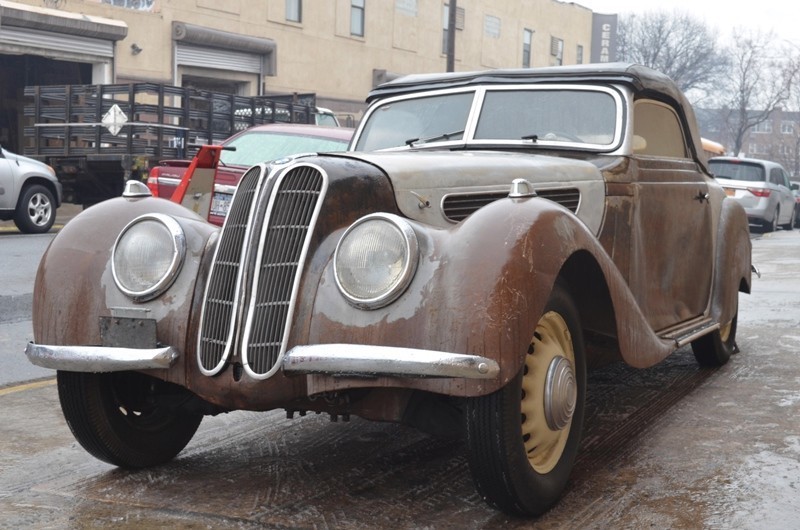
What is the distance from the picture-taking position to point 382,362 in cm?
331

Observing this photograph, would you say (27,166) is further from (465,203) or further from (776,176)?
(776,176)

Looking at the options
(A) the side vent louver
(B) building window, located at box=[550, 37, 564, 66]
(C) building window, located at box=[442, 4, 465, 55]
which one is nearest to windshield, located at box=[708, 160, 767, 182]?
(C) building window, located at box=[442, 4, 465, 55]

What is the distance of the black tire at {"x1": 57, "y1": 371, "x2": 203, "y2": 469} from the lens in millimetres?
3988

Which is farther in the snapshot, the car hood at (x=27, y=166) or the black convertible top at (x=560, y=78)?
the car hood at (x=27, y=166)

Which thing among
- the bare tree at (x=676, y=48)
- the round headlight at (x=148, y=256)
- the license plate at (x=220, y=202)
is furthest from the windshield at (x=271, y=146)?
the bare tree at (x=676, y=48)

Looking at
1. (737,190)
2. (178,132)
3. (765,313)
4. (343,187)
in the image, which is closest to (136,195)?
(343,187)

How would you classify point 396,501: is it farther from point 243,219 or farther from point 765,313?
point 765,313

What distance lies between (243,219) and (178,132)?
1508 centimetres

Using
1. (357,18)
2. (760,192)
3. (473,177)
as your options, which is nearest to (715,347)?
(473,177)

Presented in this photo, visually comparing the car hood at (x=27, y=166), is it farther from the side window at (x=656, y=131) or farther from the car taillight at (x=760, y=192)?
the car taillight at (x=760, y=192)

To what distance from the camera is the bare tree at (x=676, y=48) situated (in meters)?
68.8

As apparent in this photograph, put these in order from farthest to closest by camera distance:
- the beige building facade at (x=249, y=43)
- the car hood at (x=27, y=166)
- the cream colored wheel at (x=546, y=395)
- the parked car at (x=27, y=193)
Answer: the beige building facade at (x=249, y=43), the car hood at (x=27, y=166), the parked car at (x=27, y=193), the cream colored wheel at (x=546, y=395)

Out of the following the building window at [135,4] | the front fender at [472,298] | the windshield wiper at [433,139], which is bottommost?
the front fender at [472,298]

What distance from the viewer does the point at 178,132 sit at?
1836 centimetres
